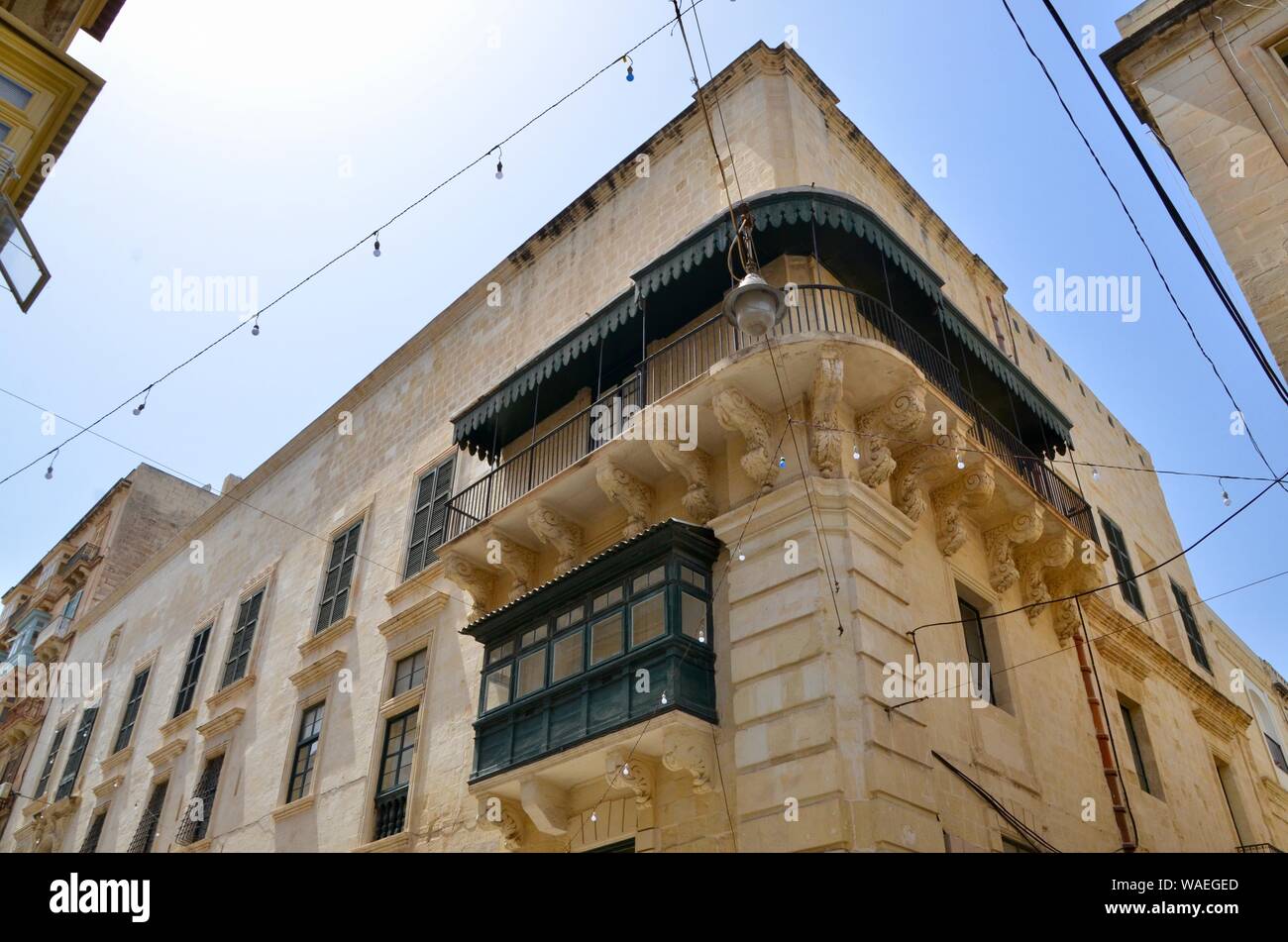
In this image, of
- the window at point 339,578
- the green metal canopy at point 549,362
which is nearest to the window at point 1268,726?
the green metal canopy at point 549,362

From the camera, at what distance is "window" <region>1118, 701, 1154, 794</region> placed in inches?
608

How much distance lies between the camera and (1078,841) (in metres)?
12.5

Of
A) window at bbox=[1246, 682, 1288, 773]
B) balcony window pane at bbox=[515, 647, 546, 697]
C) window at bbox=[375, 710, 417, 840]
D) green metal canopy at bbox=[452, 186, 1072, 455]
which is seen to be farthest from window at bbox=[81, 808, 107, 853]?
window at bbox=[1246, 682, 1288, 773]

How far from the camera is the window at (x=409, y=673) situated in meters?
16.0

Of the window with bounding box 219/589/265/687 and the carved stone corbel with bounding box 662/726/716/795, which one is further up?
the window with bounding box 219/589/265/687

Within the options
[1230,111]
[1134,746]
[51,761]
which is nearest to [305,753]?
[1134,746]

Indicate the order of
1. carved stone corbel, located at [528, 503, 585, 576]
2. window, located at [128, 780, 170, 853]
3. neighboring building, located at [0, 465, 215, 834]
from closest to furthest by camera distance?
carved stone corbel, located at [528, 503, 585, 576]
window, located at [128, 780, 170, 853]
neighboring building, located at [0, 465, 215, 834]

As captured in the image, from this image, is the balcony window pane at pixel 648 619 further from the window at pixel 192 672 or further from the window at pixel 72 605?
the window at pixel 72 605

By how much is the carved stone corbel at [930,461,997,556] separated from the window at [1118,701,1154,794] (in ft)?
17.1

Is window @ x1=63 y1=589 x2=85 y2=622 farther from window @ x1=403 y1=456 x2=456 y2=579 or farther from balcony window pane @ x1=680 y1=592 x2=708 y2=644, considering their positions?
balcony window pane @ x1=680 y1=592 x2=708 y2=644

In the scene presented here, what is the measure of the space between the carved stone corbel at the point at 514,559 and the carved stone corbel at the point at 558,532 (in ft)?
2.13
